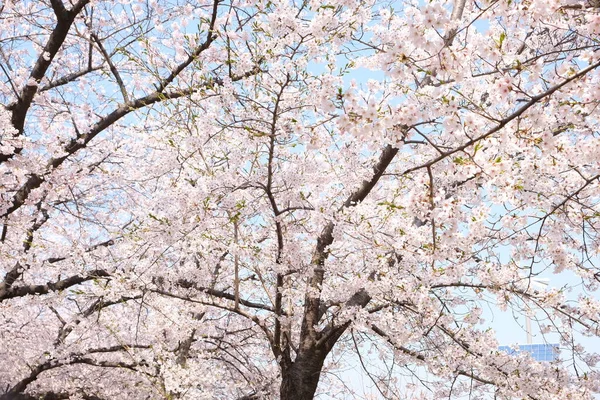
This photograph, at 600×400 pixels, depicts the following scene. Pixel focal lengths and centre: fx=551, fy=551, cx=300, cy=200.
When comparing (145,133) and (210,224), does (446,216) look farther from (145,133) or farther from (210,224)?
(145,133)

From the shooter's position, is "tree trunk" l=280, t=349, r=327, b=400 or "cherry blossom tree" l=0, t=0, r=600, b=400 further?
"tree trunk" l=280, t=349, r=327, b=400

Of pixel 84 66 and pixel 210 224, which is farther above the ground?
pixel 84 66

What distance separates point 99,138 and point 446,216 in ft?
21.4

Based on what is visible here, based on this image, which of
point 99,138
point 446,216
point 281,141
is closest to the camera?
point 446,216

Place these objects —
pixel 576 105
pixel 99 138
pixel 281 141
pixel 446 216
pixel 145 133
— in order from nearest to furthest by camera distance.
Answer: pixel 576 105 → pixel 446 216 → pixel 281 141 → pixel 145 133 → pixel 99 138

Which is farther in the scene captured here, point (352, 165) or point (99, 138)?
point (99, 138)

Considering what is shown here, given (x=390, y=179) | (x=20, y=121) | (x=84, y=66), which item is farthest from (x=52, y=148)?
(x=390, y=179)

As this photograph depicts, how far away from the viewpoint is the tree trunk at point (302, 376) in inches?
206

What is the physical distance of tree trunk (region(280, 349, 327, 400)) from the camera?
5.23m

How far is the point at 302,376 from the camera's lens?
5.25m

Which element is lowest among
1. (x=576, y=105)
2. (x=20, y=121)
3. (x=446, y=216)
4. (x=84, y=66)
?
(x=446, y=216)

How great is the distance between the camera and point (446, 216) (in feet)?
11.2

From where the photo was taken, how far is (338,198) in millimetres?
6164

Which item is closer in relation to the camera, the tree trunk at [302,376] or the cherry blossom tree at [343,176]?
the cherry blossom tree at [343,176]
